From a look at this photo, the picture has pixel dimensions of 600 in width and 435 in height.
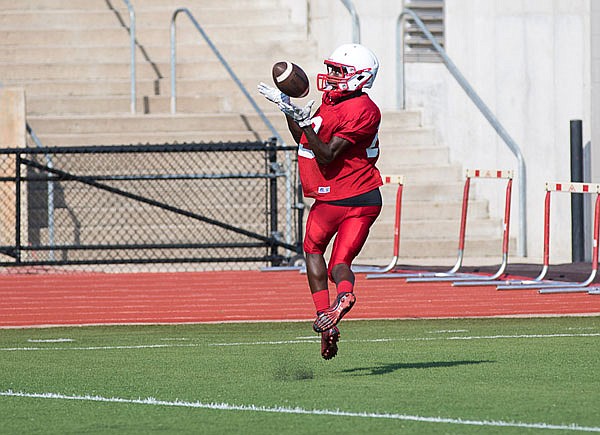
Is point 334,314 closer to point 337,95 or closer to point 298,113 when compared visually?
point 298,113

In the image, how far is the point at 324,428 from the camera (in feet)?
21.7

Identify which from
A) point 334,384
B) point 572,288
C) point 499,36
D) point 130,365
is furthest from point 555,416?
point 499,36

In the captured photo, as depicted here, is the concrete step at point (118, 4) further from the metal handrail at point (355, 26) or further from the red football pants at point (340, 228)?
the red football pants at point (340, 228)

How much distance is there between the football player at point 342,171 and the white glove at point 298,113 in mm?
108

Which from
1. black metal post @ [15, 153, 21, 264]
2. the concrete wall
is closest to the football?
black metal post @ [15, 153, 21, 264]

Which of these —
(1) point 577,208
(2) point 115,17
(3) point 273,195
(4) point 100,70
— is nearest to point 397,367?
(3) point 273,195

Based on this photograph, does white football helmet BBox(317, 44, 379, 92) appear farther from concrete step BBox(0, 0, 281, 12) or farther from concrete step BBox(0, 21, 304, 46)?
concrete step BBox(0, 0, 281, 12)

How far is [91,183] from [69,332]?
5.03 meters

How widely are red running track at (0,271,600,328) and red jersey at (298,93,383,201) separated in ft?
14.4

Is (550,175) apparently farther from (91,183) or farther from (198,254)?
(91,183)

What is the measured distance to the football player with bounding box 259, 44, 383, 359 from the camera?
29.7ft

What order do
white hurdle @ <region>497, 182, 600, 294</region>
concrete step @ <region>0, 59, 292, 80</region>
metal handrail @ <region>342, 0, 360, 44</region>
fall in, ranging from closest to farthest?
white hurdle @ <region>497, 182, 600, 294</region> < metal handrail @ <region>342, 0, 360, 44</region> < concrete step @ <region>0, 59, 292, 80</region>

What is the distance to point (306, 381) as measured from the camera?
840 cm

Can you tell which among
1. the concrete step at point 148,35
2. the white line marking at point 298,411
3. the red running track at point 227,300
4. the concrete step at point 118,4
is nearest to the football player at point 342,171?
the white line marking at point 298,411
